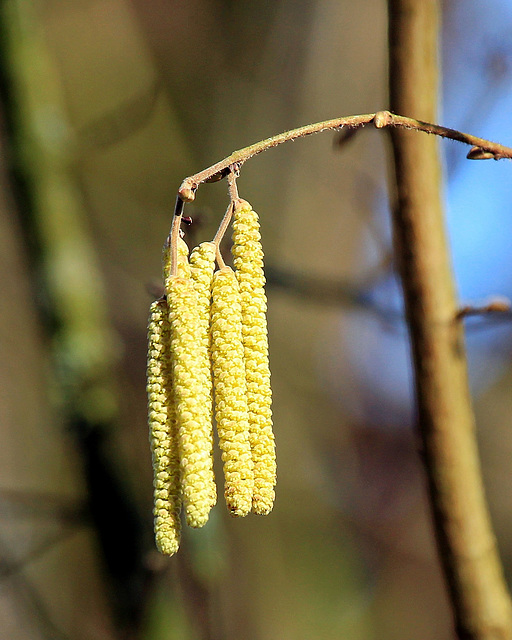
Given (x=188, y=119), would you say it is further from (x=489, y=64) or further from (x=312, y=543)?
(x=312, y=543)

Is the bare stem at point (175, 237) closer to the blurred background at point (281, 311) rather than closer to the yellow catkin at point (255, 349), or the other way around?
the yellow catkin at point (255, 349)

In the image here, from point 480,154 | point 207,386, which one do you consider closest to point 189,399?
point 207,386

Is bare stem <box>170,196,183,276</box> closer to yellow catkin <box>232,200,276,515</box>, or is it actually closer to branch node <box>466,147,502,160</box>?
A: yellow catkin <box>232,200,276,515</box>

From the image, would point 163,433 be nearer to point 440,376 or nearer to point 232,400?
point 232,400

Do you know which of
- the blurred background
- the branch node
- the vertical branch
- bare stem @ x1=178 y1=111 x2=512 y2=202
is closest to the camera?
bare stem @ x1=178 y1=111 x2=512 y2=202

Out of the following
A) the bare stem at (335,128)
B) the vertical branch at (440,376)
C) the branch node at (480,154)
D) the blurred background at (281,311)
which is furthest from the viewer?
the blurred background at (281,311)

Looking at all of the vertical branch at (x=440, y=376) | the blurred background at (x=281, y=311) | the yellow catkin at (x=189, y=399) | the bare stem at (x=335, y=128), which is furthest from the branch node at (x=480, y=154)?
the blurred background at (x=281, y=311)

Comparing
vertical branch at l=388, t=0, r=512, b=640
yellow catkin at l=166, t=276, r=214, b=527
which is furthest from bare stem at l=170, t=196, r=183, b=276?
vertical branch at l=388, t=0, r=512, b=640
